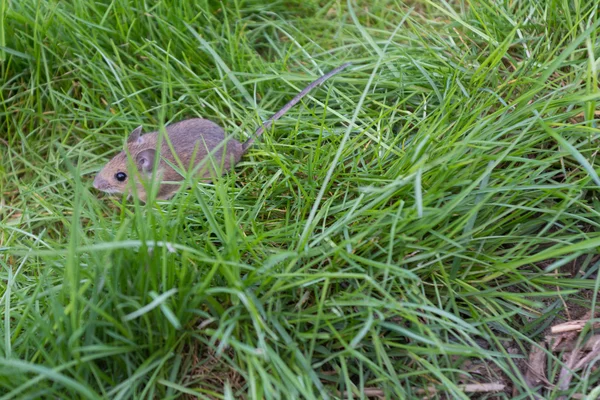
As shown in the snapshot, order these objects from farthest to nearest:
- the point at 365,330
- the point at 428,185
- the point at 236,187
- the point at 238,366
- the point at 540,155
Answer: the point at 236,187 < the point at 540,155 < the point at 428,185 < the point at 238,366 < the point at 365,330

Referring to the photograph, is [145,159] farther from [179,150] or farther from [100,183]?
[100,183]

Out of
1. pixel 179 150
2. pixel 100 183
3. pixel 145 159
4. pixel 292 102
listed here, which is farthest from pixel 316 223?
pixel 100 183

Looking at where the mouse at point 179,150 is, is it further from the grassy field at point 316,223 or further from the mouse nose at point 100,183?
the grassy field at point 316,223

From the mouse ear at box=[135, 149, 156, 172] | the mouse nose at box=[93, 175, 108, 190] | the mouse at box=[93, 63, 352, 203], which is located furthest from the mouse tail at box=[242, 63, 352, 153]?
the mouse nose at box=[93, 175, 108, 190]

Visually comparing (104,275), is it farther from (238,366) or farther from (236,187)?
(236,187)

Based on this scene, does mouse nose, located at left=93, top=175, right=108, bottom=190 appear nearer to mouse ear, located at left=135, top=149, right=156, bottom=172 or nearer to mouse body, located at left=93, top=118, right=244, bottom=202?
mouse body, located at left=93, top=118, right=244, bottom=202

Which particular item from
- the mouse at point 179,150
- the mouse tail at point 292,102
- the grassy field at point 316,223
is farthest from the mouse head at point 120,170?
→ the mouse tail at point 292,102

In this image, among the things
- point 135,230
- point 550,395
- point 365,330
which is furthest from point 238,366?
point 550,395
